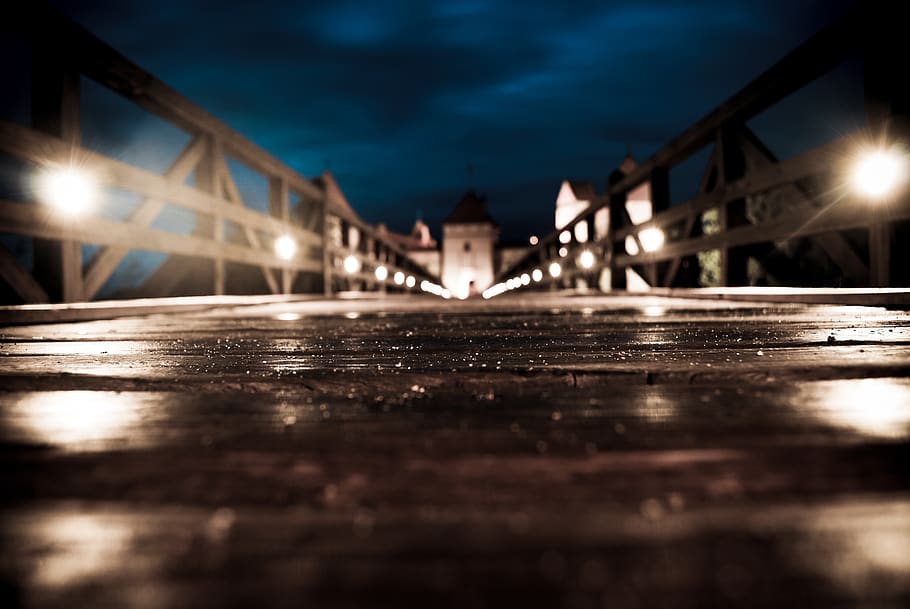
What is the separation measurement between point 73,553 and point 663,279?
7.71m

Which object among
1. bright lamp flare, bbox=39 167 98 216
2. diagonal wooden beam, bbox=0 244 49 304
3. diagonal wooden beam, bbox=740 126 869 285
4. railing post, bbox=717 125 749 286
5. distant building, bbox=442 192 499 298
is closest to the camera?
diagonal wooden beam, bbox=0 244 49 304

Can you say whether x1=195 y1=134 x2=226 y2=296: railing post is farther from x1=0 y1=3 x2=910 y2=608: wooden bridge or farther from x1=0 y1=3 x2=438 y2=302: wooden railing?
x1=0 y1=3 x2=910 y2=608: wooden bridge

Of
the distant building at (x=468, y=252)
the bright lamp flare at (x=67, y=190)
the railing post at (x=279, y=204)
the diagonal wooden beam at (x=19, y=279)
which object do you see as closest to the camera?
the diagonal wooden beam at (x=19, y=279)

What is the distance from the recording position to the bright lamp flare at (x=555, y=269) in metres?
15.0

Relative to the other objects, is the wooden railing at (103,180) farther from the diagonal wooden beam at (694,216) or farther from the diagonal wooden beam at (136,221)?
the diagonal wooden beam at (694,216)

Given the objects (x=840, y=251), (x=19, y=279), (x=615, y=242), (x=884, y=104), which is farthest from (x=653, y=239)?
(x=19, y=279)

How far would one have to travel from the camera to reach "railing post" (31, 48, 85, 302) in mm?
3441

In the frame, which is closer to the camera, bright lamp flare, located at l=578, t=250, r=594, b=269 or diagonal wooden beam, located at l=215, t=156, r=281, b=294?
diagonal wooden beam, located at l=215, t=156, r=281, b=294

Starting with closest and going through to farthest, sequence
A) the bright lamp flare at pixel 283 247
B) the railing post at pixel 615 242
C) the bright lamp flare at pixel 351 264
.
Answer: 1. the bright lamp flare at pixel 283 247
2. the railing post at pixel 615 242
3. the bright lamp flare at pixel 351 264

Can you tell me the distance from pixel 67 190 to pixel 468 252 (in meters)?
45.4

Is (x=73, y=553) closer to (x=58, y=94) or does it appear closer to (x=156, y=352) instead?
(x=156, y=352)

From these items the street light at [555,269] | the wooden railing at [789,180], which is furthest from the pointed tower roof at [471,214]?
the wooden railing at [789,180]

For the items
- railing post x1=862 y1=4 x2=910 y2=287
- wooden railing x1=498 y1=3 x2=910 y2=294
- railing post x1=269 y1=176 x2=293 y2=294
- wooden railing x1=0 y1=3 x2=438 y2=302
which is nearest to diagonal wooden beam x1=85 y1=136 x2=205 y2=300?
wooden railing x1=0 y1=3 x2=438 y2=302

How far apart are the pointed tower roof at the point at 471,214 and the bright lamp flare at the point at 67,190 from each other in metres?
46.3
